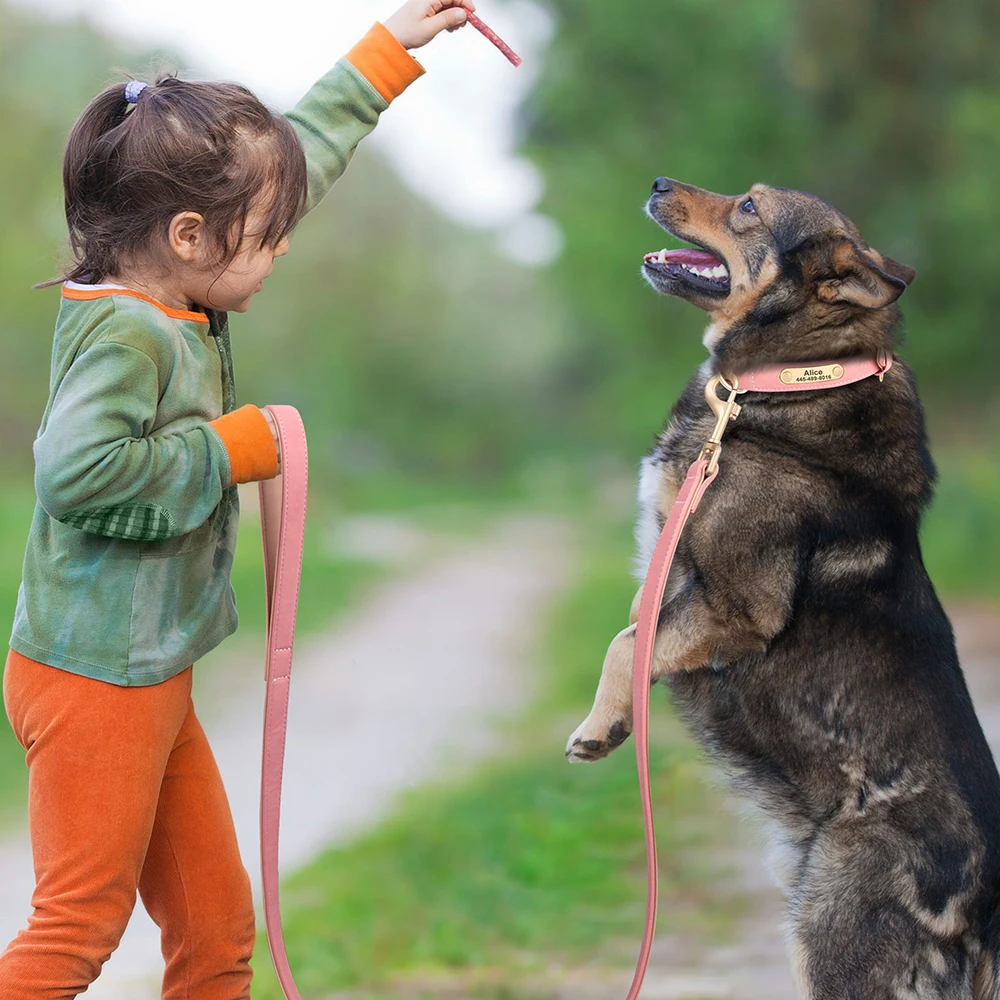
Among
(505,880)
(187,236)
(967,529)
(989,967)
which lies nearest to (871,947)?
(989,967)

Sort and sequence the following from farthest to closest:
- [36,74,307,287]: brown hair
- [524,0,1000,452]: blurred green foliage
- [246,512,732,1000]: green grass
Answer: [524,0,1000,452]: blurred green foliage < [246,512,732,1000]: green grass < [36,74,307,287]: brown hair

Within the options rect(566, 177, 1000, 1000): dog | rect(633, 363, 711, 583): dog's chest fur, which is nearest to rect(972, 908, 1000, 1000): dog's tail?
rect(566, 177, 1000, 1000): dog

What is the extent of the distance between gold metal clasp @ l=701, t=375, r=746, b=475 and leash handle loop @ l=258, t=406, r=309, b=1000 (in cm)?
75

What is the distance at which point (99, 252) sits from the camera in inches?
74.7

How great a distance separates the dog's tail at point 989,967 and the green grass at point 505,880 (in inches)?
64.8

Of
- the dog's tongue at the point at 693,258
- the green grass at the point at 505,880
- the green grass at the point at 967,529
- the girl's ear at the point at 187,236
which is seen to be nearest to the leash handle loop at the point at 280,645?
the girl's ear at the point at 187,236

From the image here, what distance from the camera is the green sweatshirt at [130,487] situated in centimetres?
174

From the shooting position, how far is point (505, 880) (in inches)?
185

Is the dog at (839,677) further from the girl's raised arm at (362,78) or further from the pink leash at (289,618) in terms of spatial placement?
the girl's raised arm at (362,78)

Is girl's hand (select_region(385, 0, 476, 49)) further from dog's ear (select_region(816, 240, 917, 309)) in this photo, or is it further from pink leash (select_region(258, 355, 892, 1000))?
dog's ear (select_region(816, 240, 917, 309))

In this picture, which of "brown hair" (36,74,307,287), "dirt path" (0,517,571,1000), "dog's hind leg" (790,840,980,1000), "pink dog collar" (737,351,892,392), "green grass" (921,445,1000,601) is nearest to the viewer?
"brown hair" (36,74,307,287)

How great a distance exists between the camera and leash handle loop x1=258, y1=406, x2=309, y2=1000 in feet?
6.28

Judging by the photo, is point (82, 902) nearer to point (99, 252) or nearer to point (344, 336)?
point (99, 252)

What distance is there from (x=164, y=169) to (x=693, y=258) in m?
1.33
